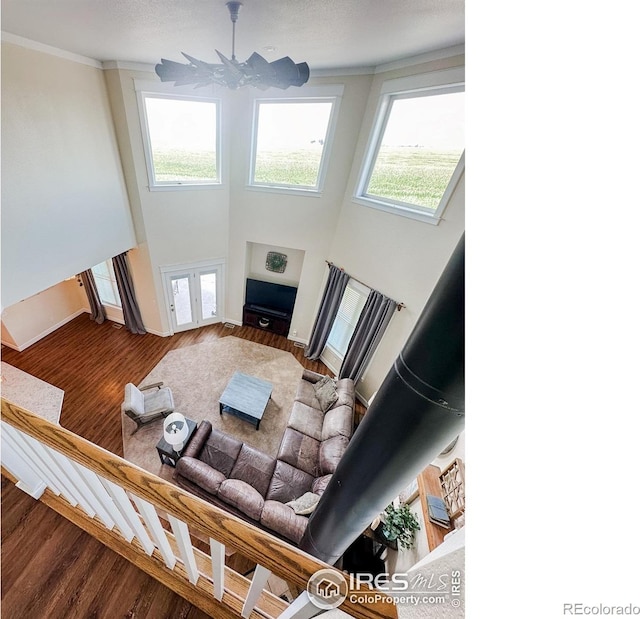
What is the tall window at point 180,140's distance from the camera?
12.8 feet

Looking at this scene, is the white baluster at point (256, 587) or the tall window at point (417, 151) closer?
the white baluster at point (256, 587)

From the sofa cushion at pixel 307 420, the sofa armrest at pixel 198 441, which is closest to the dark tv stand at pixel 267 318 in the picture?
the sofa cushion at pixel 307 420

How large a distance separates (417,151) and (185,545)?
13.1ft

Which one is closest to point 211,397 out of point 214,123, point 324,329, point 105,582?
point 324,329

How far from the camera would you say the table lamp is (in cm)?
320

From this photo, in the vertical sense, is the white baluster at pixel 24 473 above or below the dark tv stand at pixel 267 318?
above

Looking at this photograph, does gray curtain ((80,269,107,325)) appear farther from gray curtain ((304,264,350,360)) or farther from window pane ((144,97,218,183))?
gray curtain ((304,264,350,360))

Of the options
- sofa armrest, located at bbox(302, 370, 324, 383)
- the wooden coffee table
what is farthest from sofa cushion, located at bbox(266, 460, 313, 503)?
sofa armrest, located at bbox(302, 370, 324, 383)

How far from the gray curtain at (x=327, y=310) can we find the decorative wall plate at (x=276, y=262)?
1095 mm

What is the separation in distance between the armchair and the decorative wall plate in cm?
276

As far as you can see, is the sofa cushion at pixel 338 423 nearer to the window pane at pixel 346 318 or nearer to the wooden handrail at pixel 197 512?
the window pane at pixel 346 318
